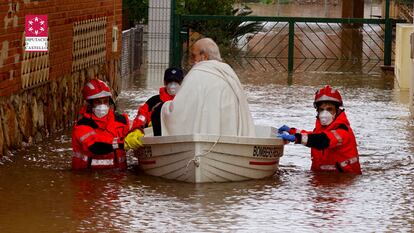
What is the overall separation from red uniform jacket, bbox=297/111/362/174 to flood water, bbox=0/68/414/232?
17 centimetres

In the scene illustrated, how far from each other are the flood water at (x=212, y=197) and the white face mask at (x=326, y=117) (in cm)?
59

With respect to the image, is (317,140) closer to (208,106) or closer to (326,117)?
(326,117)

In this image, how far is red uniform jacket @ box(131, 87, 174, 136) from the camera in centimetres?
1415

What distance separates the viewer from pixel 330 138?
46.1ft

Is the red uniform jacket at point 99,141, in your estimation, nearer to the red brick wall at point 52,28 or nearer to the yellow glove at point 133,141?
the yellow glove at point 133,141

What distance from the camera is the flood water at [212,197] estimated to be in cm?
1136

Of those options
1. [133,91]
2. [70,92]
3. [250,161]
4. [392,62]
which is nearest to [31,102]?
[70,92]

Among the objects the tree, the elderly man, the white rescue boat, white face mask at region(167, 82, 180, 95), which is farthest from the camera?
the tree

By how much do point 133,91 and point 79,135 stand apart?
34.2 feet

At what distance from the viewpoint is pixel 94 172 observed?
14453mm

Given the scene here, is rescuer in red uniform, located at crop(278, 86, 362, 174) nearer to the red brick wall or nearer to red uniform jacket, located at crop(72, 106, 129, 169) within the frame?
red uniform jacket, located at crop(72, 106, 129, 169)

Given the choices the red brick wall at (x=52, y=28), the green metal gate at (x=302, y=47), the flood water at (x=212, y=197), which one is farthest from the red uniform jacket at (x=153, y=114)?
the green metal gate at (x=302, y=47)

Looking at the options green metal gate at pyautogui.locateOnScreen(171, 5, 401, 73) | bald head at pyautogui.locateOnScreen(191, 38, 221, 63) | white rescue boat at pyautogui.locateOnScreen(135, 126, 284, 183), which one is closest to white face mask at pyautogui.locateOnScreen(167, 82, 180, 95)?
bald head at pyautogui.locateOnScreen(191, 38, 221, 63)

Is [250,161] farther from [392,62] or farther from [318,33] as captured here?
[318,33]
